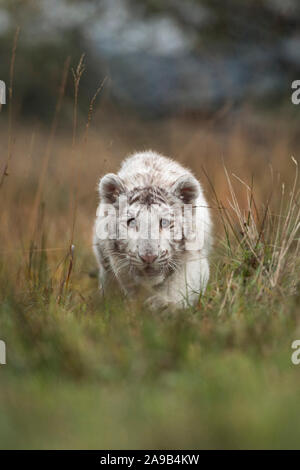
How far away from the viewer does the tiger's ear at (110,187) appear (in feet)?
17.6

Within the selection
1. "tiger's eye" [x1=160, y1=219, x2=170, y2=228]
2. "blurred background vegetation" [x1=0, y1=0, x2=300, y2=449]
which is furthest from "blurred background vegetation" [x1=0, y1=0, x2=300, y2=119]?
"tiger's eye" [x1=160, y1=219, x2=170, y2=228]

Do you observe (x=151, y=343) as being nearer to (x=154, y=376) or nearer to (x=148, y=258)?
(x=154, y=376)

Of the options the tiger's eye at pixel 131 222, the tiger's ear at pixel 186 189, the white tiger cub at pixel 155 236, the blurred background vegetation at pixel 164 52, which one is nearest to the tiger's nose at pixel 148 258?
the white tiger cub at pixel 155 236

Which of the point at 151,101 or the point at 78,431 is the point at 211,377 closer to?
the point at 78,431

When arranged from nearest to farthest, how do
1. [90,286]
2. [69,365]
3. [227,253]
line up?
[69,365] < [227,253] < [90,286]

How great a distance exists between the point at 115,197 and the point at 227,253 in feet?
3.95

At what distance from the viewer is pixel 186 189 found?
543cm

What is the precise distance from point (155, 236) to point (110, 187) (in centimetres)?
92

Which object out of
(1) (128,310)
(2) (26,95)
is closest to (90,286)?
(1) (128,310)

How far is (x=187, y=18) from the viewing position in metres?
12.4

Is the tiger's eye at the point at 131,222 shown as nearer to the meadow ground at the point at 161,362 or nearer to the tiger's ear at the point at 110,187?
the tiger's ear at the point at 110,187

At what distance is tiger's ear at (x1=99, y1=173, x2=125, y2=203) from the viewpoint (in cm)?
536

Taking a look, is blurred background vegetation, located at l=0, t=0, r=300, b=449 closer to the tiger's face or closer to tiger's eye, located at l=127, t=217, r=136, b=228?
the tiger's face

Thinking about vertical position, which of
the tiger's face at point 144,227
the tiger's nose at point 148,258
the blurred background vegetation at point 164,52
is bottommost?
the tiger's nose at point 148,258
